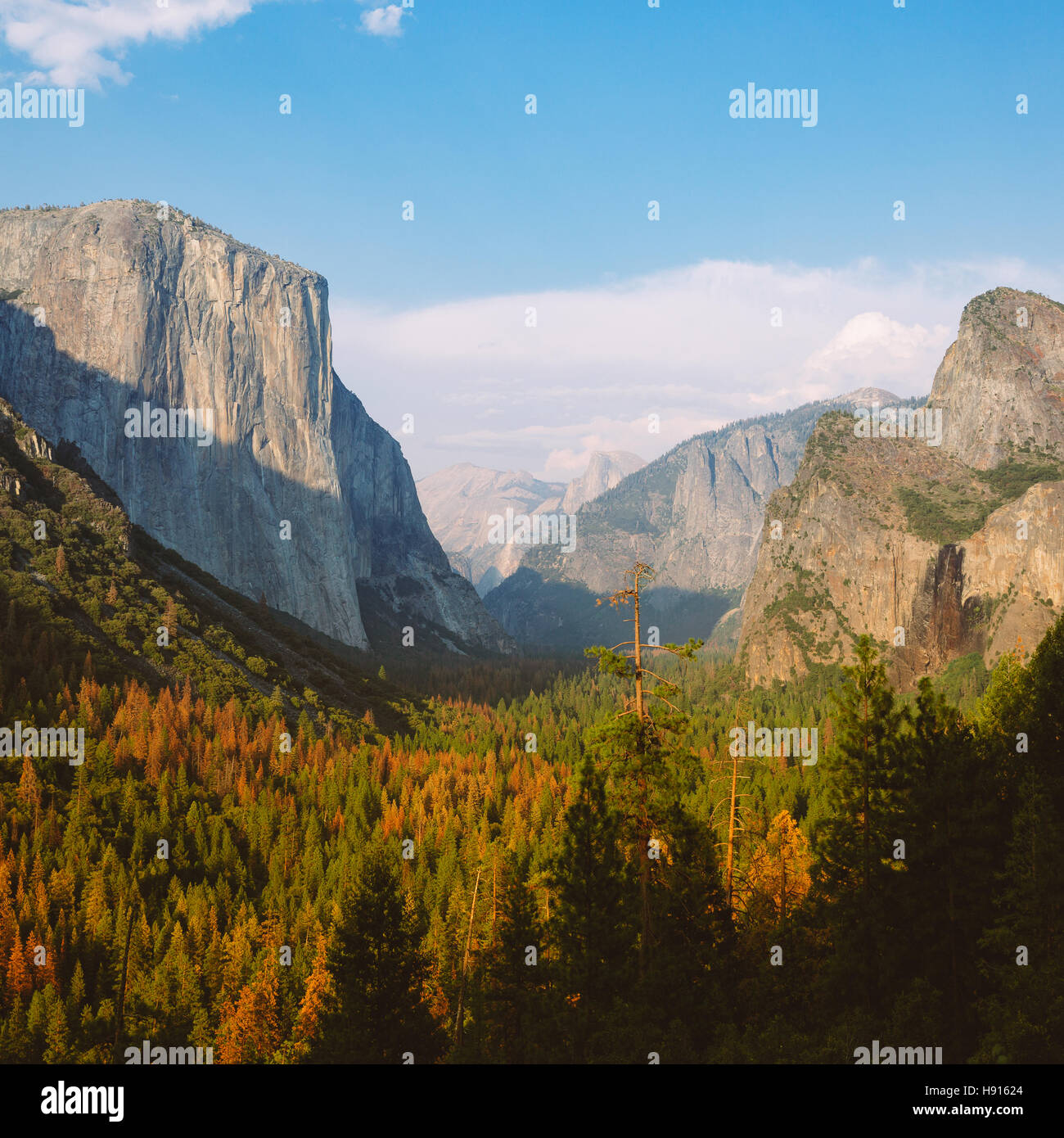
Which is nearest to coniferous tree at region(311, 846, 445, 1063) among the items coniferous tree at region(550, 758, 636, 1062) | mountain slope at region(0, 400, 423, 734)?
coniferous tree at region(550, 758, 636, 1062)

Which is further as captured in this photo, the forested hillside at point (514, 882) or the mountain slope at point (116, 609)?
the mountain slope at point (116, 609)

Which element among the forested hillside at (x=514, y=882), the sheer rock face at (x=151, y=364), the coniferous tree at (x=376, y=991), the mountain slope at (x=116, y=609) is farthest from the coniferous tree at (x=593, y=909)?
the sheer rock face at (x=151, y=364)

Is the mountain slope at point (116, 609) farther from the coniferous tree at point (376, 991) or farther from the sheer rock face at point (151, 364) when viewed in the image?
the coniferous tree at point (376, 991)

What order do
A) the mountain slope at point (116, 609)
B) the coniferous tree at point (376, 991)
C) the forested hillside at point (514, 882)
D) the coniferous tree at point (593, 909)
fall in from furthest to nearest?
the mountain slope at point (116, 609), the coniferous tree at point (376, 991), the coniferous tree at point (593, 909), the forested hillside at point (514, 882)

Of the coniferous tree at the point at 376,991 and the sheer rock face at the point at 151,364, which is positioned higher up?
the sheer rock face at the point at 151,364

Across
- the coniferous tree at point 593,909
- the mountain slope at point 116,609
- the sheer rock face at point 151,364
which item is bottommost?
the coniferous tree at point 593,909

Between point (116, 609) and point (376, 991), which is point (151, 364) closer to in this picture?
point (116, 609)

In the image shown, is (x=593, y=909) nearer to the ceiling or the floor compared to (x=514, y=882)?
nearer to the ceiling

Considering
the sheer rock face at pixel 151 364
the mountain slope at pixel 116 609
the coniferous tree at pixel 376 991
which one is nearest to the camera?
the coniferous tree at pixel 376 991

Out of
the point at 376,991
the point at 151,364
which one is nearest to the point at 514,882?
the point at 376,991
